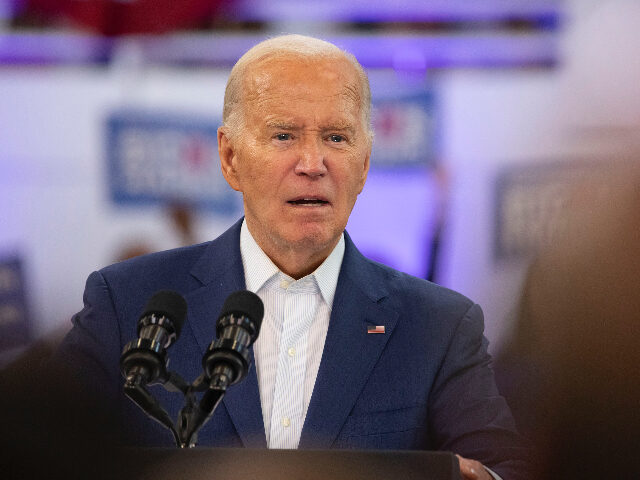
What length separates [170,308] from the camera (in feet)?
3.30

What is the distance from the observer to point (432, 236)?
361 cm

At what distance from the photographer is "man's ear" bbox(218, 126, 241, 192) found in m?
1.63

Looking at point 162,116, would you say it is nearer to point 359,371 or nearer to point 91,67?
point 91,67

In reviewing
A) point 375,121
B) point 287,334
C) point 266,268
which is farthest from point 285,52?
point 375,121

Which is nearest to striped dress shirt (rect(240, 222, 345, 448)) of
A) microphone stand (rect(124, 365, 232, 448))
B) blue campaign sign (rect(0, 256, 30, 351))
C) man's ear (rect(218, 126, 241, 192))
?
man's ear (rect(218, 126, 241, 192))

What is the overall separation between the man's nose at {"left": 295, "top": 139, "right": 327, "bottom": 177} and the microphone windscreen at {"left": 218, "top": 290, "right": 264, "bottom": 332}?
506 millimetres

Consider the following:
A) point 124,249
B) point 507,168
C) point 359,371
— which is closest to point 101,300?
point 359,371

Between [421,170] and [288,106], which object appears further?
[421,170]

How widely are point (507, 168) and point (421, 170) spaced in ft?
1.30

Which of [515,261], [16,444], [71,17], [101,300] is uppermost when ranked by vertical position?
[71,17]

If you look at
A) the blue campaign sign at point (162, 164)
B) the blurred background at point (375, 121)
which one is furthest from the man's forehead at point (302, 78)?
the blue campaign sign at point (162, 164)

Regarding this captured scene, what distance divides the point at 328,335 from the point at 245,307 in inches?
21.6

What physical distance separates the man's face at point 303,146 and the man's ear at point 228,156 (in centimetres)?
9

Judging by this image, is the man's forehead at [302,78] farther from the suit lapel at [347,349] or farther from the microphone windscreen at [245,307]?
the microphone windscreen at [245,307]
